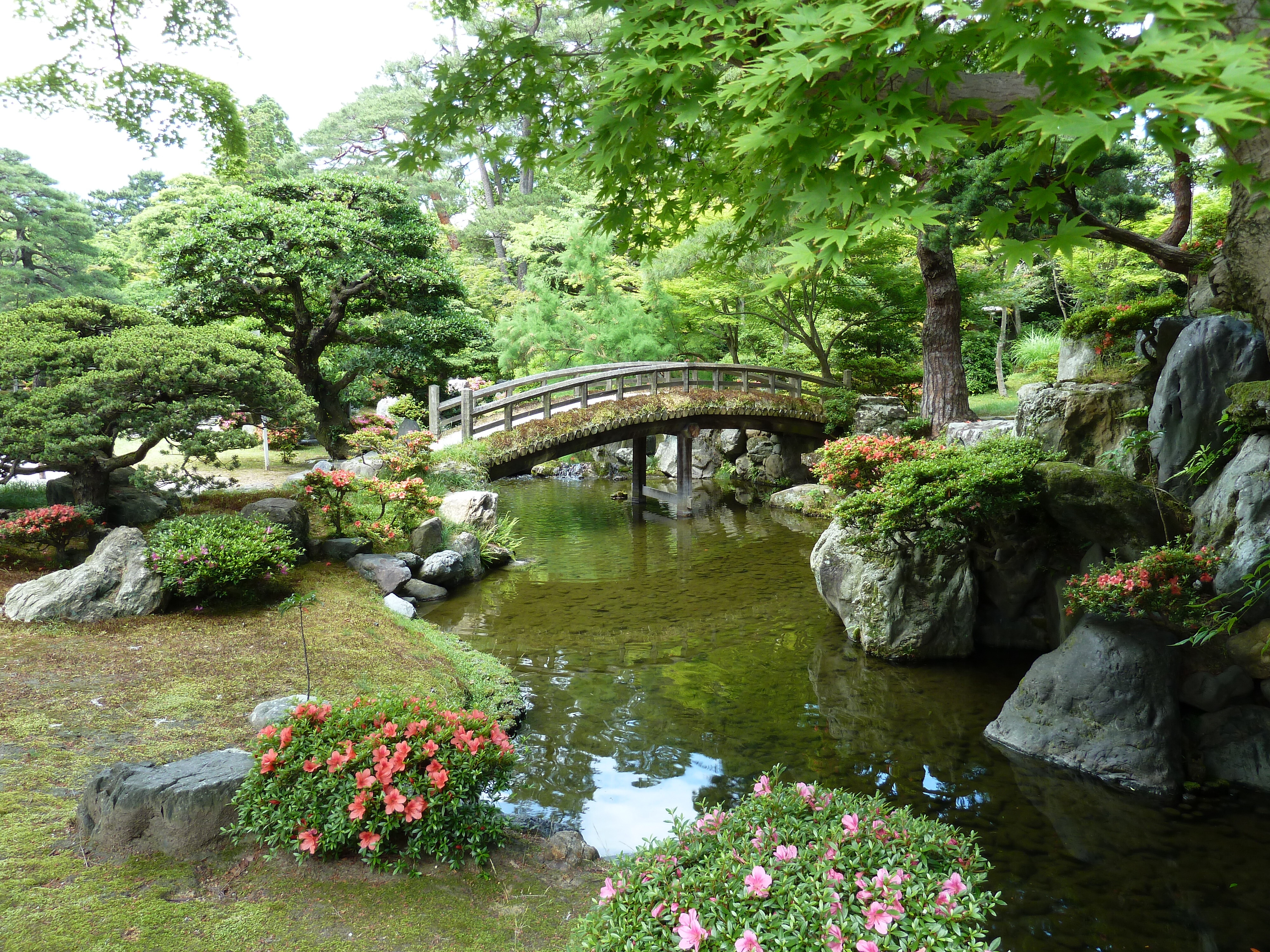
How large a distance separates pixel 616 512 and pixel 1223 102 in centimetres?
1674

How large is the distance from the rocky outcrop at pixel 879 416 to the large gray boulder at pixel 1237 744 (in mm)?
11169

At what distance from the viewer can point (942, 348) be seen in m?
14.7

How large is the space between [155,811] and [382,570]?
→ 6.47 meters

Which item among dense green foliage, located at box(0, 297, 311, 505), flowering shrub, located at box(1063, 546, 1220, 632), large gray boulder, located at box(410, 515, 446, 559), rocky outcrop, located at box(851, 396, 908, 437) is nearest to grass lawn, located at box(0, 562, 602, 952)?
dense green foliage, located at box(0, 297, 311, 505)

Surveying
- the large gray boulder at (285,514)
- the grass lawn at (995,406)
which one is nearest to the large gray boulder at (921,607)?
the large gray boulder at (285,514)

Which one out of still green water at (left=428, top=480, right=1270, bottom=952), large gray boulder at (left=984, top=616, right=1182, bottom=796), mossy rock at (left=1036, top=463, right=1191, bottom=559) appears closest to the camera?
still green water at (left=428, top=480, right=1270, bottom=952)

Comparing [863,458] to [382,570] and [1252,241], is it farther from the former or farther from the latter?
[1252,241]

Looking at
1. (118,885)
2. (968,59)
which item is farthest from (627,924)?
(968,59)

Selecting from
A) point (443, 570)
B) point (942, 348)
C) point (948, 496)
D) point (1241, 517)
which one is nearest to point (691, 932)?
point (1241, 517)

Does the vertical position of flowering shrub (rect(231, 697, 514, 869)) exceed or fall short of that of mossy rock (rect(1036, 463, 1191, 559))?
it falls short

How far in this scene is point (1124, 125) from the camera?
2.34 meters

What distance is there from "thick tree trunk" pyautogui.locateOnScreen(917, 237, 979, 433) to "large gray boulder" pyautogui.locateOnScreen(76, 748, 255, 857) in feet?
45.0

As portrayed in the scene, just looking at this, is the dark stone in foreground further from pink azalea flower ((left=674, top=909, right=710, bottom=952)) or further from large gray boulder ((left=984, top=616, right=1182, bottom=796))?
large gray boulder ((left=984, top=616, right=1182, bottom=796))

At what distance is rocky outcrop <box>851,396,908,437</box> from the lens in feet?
56.4
